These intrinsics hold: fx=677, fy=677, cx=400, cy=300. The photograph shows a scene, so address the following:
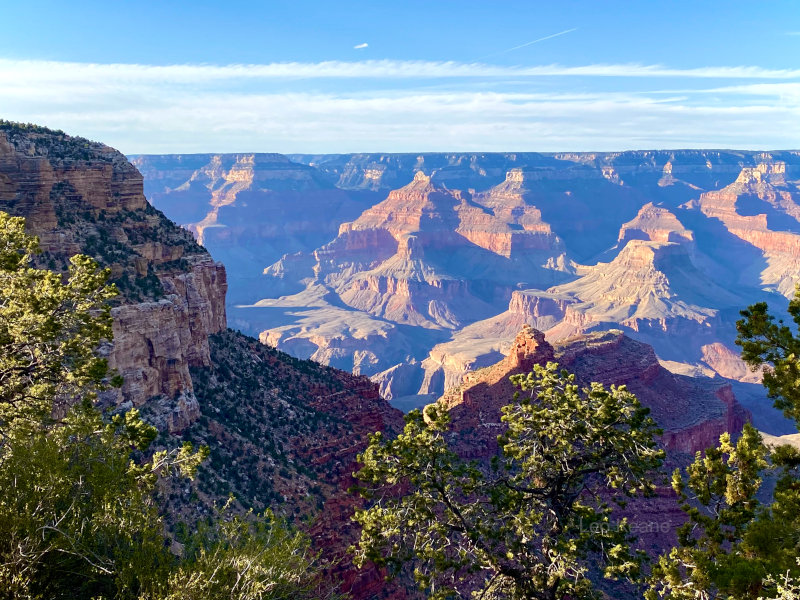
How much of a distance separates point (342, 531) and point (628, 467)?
2366cm

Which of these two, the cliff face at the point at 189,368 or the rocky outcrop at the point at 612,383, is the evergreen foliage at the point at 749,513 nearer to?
the cliff face at the point at 189,368

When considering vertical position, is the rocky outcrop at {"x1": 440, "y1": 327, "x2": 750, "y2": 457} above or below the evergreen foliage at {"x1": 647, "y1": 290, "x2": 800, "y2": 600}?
below

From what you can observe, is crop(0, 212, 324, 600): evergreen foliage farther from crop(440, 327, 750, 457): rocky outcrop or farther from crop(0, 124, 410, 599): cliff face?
crop(440, 327, 750, 457): rocky outcrop

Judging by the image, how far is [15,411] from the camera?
1859 cm

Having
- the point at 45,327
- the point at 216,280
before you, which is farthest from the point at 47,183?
the point at 45,327

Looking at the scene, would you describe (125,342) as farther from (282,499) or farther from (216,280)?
(216,280)

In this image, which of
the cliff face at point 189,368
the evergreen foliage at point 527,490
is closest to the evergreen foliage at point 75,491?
the evergreen foliage at point 527,490

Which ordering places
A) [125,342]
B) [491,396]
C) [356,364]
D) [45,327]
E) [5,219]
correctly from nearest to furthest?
[45,327]
[5,219]
[125,342]
[491,396]
[356,364]

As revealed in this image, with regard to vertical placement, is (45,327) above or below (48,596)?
above

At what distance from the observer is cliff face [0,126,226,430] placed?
3750 centimetres

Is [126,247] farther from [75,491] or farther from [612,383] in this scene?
[612,383]

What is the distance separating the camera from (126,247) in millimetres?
41594

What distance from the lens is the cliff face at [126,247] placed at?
1476 inches

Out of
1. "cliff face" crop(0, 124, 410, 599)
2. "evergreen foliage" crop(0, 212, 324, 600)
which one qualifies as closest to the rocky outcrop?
"cliff face" crop(0, 124, 410, 599)
